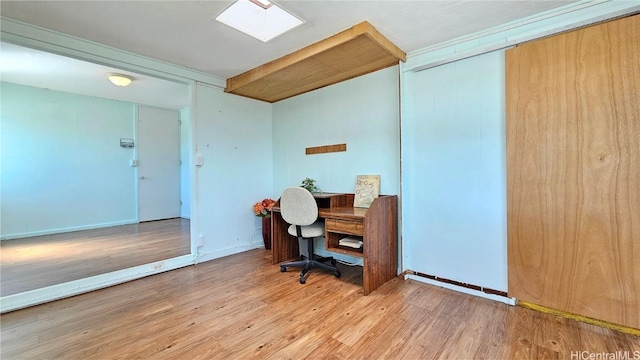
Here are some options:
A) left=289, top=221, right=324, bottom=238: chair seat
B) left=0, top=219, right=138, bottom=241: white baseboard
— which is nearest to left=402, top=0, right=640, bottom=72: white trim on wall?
left=289, top=221, right=324, bottom=238: chair seat

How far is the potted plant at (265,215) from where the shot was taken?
3.60 metres

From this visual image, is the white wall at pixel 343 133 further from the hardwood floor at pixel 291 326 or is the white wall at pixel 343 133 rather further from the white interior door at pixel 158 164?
the white interior door at pixel 158 164

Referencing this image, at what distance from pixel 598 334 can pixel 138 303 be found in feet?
10.9

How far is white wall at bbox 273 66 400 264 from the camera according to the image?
2.77m

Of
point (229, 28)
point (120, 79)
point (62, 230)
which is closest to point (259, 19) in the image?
point (229, 28)

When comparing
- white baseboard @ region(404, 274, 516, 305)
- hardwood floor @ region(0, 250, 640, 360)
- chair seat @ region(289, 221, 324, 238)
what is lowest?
hardwood floor @ region(0, 250, 640, 360)

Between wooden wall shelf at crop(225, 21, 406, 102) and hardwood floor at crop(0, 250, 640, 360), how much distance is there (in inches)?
85.2

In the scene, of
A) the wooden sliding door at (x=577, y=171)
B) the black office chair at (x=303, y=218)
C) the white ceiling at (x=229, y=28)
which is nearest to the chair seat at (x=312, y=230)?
the black office chair at (x=303, y=218)

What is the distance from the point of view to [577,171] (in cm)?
180

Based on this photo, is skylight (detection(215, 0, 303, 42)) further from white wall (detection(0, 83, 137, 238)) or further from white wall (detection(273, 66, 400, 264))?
white wall (detection(0, 83, 137, 238))

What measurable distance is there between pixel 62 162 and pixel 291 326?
534 centimetres

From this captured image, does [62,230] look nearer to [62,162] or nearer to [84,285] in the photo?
[62,162]

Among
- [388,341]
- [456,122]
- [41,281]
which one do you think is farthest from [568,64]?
[41,281]

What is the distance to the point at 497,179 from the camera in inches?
84.3
